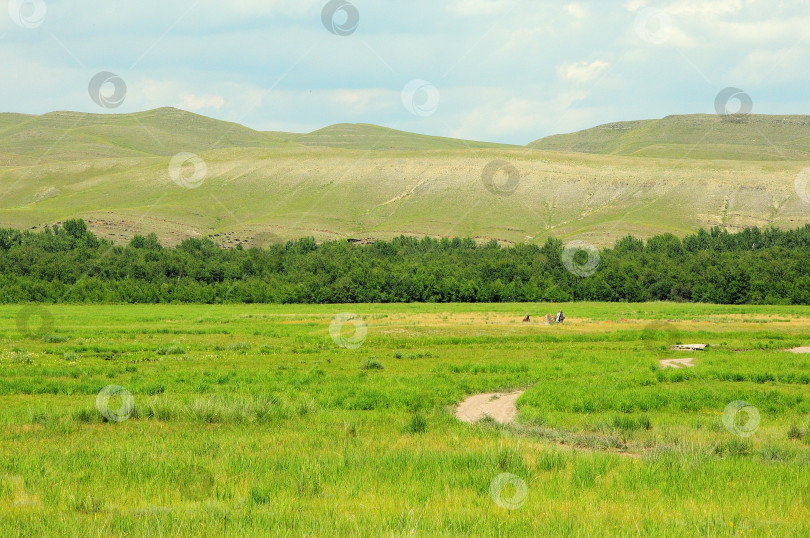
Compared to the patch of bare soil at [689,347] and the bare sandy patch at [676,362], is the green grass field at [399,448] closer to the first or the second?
the bare sandy patch at [676,362]

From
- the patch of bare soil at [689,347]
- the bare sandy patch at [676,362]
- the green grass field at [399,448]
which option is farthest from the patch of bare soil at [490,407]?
the patch of bare soil at [689,347]

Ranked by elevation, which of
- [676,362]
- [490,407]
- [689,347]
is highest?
[490,407]

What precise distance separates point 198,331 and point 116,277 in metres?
76.1

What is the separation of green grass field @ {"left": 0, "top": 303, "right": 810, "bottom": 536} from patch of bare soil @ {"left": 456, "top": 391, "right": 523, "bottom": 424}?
1.62 feet

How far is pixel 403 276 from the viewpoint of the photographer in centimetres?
11006

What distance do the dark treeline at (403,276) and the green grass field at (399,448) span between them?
75016 millimetres

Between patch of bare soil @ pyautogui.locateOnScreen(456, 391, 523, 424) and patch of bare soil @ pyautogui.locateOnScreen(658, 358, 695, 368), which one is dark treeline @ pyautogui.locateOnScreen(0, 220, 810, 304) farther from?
patch of bare soil @ pyautogui.locateOnScreen(456, 391, 523, 424)

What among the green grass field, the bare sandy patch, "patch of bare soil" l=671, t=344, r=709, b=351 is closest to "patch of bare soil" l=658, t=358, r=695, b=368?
the bare sandy patch

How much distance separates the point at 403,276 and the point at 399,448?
96.2 meters

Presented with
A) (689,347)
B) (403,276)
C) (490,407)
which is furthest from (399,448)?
(403,276)

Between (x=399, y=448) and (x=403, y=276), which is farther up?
(x=403, y=276)

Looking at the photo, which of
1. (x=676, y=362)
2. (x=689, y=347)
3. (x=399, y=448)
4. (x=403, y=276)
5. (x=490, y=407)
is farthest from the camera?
(x=403, y=276)

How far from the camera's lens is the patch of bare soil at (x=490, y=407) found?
744 inches

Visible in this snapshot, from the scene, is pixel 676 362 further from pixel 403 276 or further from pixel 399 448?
pixel 403 276
